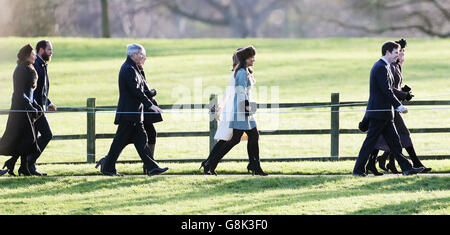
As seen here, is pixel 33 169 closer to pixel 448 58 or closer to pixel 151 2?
pixel 448 58

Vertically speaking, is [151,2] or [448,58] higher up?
[151,2]

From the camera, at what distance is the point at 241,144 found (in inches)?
733

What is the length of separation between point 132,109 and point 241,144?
26.5 ft

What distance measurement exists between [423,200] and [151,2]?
1999 inches

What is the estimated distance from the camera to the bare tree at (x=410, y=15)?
53062mm

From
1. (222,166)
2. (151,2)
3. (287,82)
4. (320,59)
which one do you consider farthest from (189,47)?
(222,166)

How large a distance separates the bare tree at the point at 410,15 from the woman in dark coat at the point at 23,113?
43.6 metres

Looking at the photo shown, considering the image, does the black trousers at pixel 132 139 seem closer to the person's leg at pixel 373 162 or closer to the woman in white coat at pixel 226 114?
the woman in white coat at pixel 226 114

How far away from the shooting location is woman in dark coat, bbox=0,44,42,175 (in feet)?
35.6

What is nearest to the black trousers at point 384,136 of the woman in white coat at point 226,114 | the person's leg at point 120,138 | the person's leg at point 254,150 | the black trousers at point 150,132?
the person's leg at point 254,150

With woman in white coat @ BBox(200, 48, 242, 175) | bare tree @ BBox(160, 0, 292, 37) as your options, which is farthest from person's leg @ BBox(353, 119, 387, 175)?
bare tree @ BBox(160, 0, 292, 37)

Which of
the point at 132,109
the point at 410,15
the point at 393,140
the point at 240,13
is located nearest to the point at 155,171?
the point at 132,109

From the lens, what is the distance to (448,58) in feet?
109
